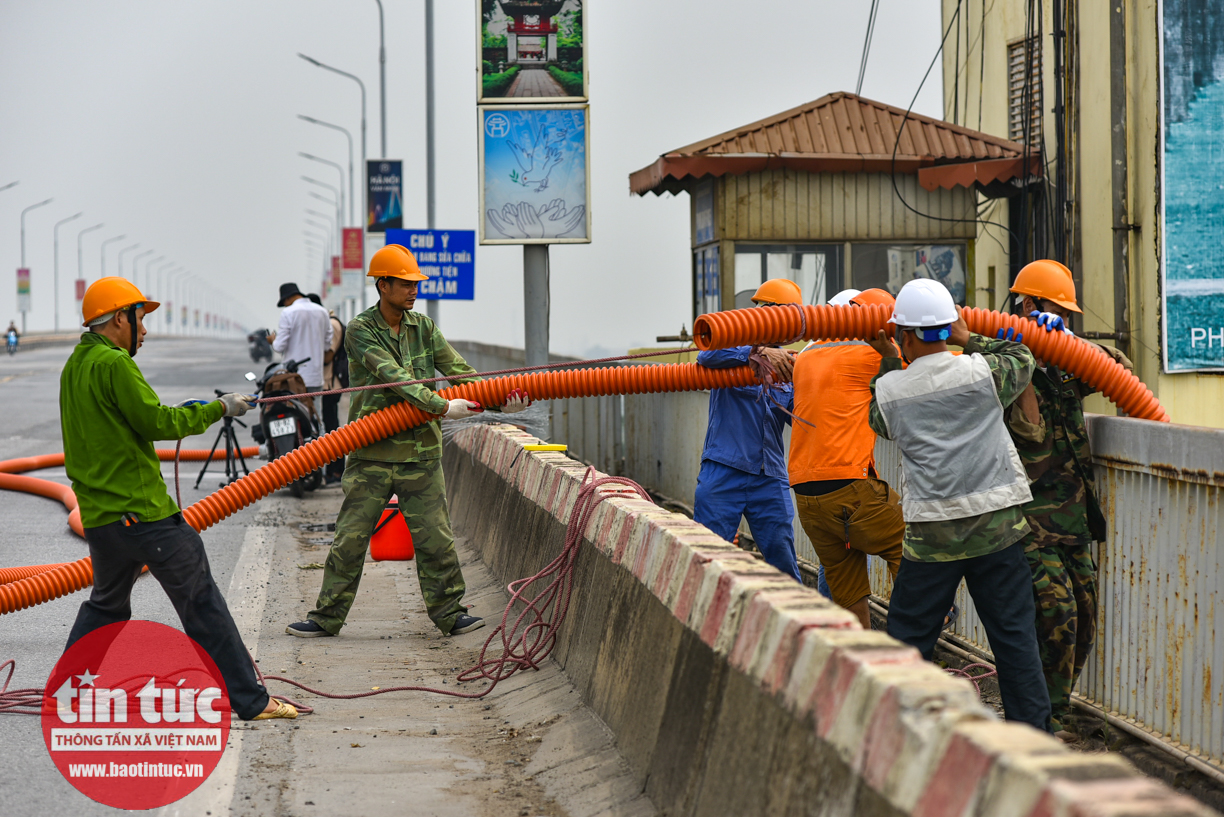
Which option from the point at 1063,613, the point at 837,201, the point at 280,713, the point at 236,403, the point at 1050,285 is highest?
the point at 837,201

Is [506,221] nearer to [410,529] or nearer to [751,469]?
[410,529]

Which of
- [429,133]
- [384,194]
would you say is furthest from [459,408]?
[384,194]

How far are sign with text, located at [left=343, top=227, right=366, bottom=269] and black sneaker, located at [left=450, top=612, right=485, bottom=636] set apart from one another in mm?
35363

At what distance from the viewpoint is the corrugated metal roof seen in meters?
14.0

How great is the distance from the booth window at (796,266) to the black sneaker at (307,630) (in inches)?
310

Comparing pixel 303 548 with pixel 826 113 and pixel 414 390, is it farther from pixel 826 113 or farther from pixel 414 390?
pixel 826 113

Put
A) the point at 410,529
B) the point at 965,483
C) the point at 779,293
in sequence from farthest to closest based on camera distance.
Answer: the point at 410,529, the point at 779,293, the point at 965,483

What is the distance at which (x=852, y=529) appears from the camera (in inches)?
253

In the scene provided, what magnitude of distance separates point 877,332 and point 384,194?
26068 mm

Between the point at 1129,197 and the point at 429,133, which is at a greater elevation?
the point at 429,133

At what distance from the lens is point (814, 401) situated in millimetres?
6512

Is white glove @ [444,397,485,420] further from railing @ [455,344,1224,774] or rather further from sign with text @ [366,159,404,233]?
sign with text @ [366,159,404,233]

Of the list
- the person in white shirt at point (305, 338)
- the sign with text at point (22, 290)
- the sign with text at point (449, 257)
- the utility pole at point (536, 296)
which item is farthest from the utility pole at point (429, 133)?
the sign with text at point (22, 290)

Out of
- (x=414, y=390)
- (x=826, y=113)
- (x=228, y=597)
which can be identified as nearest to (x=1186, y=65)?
(x=826, y=113)
